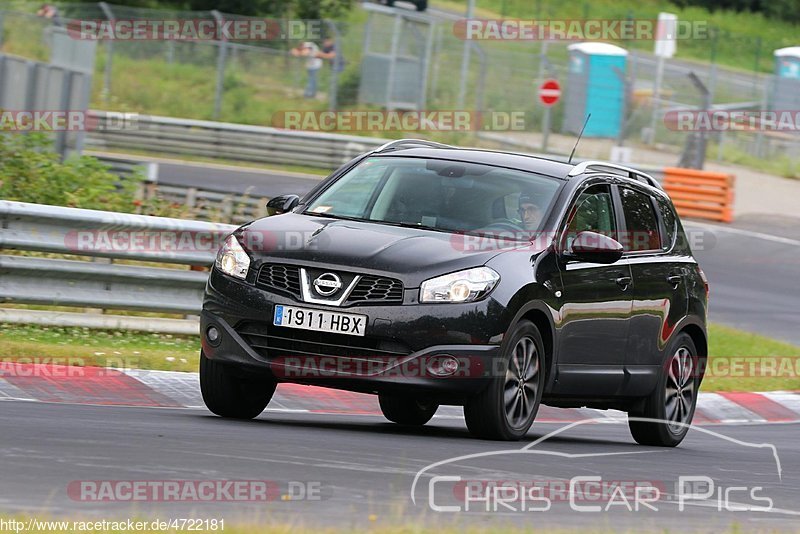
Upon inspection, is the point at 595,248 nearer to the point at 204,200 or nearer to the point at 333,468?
the point at 333,468

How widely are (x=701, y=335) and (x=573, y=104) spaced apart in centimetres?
2562

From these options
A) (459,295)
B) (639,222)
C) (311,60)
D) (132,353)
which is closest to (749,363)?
(639,222)

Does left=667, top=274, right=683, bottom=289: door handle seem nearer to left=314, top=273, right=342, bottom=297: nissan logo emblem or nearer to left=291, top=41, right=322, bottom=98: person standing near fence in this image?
left=314, top=273, right=342, bottom=297: nissan logo emblem

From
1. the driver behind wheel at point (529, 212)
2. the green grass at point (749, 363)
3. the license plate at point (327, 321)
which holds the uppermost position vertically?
the driver behind wheel at point (529, 212)

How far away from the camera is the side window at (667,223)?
10953 millimetres

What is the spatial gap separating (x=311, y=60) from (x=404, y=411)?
27507mm

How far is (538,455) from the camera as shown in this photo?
332 inches

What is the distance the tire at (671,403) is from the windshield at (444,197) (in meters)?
1.78

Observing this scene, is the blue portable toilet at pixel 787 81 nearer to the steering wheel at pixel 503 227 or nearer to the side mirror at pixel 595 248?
the side mirror at pixel 595 248

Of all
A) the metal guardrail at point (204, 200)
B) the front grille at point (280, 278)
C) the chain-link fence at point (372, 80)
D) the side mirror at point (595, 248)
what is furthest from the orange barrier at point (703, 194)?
the front grille at point (280, 278)

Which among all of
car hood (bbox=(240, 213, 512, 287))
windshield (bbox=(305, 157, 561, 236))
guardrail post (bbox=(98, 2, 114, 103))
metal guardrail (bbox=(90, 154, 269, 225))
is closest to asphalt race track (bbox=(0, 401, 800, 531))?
car hood (bbox=(240, 213, 512, 287))

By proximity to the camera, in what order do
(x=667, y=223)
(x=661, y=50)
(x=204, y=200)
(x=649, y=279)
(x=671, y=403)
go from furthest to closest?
1. (x=661, y=50)
2. (x=204, y=200)
3. (x=667, y=223)
4. (x=671, y=403)
5. (x=649, y=279)

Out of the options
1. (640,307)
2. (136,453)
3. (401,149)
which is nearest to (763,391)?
(640,307)

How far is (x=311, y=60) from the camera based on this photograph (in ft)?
122
